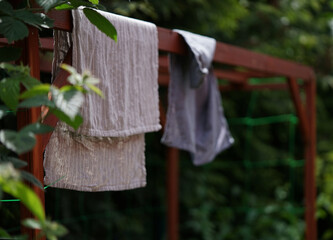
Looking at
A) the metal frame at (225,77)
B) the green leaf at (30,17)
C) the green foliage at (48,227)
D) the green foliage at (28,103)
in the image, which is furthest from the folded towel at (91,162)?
the green foliage at (48,227)

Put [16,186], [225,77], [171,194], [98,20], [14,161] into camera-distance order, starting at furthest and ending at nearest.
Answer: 1. [171,194]
2. [225,77]
3. [98,20]
4. [14,161]
5. [16,186]

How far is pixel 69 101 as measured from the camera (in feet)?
3.49

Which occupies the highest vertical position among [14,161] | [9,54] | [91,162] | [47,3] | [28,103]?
[47,3]

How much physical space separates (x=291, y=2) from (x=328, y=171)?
5.66 ft

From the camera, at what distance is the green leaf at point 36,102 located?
3.43 ft

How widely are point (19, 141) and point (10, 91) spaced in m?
0.21

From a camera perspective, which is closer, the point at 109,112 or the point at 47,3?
the point at 47,3

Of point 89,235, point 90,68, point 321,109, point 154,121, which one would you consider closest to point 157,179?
point 89,235

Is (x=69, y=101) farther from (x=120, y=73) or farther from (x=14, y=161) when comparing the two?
(x=120, y=73)

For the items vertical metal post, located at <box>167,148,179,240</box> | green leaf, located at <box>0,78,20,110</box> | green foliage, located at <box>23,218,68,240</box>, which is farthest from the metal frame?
green foliage, located at <box>23,218,68,240</box>

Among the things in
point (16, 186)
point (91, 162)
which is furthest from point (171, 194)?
point (16, 186)

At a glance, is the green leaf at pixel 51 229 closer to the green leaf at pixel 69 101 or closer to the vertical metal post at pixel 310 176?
the green leaf at pixel 69 101

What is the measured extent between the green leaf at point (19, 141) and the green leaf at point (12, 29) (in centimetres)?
32

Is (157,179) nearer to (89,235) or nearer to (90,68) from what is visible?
(89,235)
